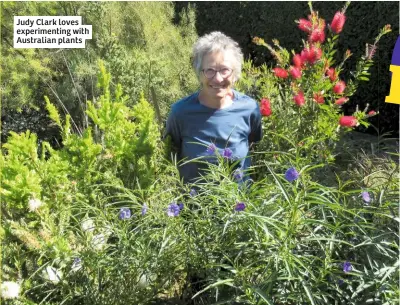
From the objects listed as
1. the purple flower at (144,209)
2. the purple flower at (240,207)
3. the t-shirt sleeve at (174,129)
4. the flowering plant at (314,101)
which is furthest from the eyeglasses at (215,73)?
the purple flower at (240,207)

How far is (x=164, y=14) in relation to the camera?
16.4 ft

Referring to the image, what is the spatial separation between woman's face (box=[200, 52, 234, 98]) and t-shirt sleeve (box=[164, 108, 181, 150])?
21 cm

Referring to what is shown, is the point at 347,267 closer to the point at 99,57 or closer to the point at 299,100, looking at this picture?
the point at 299,100

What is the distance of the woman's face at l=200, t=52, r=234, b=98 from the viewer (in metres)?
2.38

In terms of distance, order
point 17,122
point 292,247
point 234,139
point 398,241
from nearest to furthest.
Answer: point 292,247 → point 398,241 → point 234,139 → point 17,122

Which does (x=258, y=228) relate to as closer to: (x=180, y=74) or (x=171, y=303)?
(x=171, y=303)

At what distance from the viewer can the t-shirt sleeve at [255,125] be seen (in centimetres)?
256

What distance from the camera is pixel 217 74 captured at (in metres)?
2.38

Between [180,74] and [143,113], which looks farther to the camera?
[180,74]

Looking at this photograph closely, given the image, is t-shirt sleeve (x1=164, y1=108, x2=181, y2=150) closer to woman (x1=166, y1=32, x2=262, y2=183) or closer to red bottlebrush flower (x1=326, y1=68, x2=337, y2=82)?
woman (x1=166, y1=32, x2=262, y2=183)

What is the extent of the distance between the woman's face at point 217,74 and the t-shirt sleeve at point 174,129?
0.21m

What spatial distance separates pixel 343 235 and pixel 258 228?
0.32 meters

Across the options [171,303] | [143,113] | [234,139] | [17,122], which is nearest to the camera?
[171,303]

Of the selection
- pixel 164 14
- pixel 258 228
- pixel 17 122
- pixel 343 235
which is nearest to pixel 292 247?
pixel 258 228
